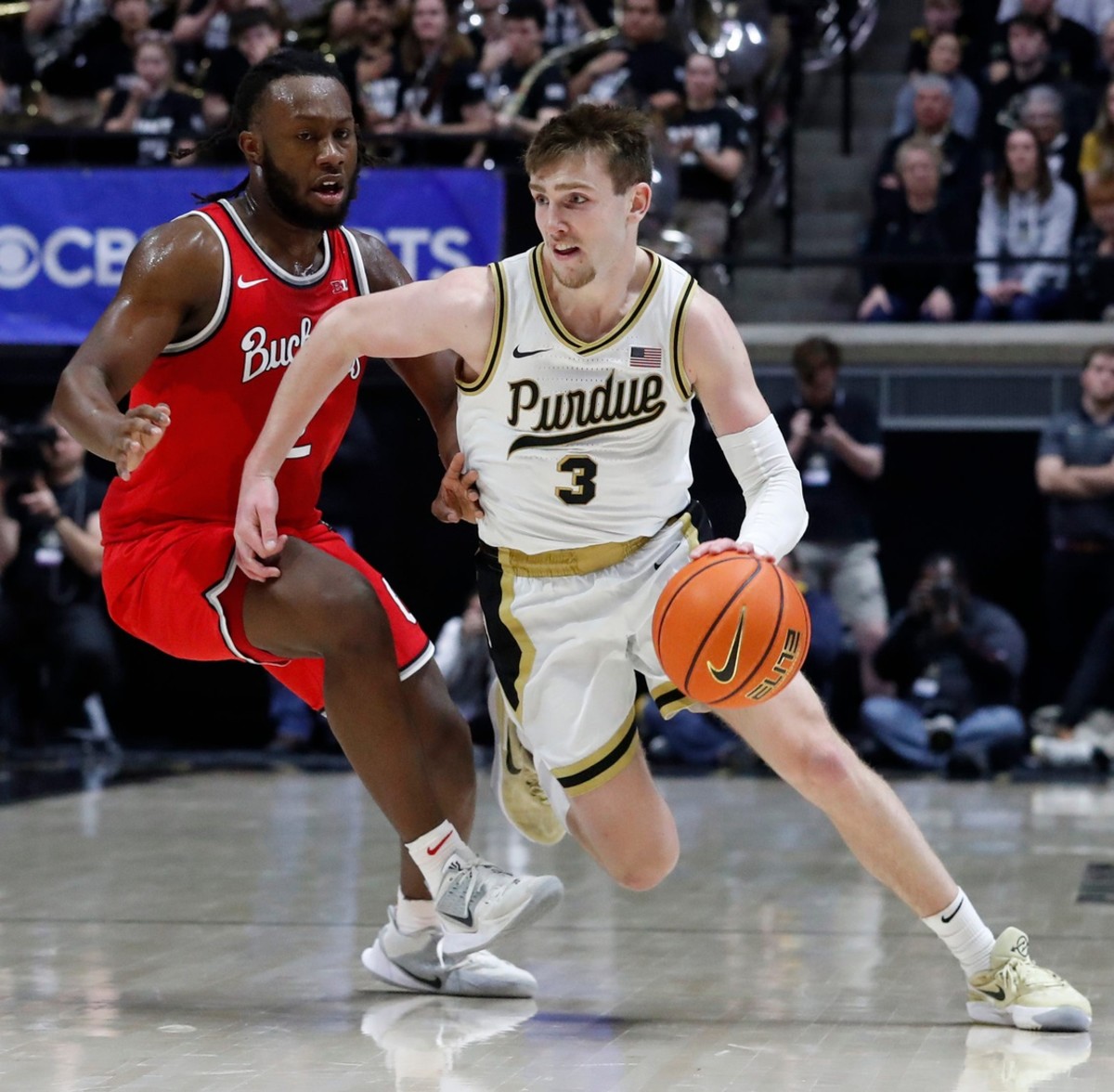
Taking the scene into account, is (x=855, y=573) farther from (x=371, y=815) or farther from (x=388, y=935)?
(x=388, y=935)

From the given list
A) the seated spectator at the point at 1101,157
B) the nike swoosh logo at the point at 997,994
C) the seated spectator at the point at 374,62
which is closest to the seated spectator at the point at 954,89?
the seated spectator at the point at 1101,157

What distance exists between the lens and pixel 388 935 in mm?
4594

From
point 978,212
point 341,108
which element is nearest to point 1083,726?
point 978,212

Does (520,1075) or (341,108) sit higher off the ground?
(341,108)

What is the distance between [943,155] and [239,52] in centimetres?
421

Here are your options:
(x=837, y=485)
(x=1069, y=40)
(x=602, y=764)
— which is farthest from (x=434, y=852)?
(x=1069, y=40)

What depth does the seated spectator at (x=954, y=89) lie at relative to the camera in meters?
11.0

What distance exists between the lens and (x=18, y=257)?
32.4 ft

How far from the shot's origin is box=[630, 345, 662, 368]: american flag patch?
4.12 m

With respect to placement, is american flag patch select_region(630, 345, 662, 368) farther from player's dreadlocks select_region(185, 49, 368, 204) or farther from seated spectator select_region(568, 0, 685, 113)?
seated spectator select_region(568, 0, 685, 113)

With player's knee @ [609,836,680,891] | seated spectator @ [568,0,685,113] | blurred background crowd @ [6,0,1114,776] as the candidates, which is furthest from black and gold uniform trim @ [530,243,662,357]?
seated spectator @ [568,0,685,113]

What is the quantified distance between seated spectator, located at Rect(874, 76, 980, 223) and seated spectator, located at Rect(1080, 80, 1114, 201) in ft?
1.96

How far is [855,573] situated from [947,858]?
314 cm

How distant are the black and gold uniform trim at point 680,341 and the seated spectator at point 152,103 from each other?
7.19 m
